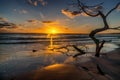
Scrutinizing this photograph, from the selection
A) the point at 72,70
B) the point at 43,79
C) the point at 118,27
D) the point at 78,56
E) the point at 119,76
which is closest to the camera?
the point at 43,79

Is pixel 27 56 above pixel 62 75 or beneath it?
beneath

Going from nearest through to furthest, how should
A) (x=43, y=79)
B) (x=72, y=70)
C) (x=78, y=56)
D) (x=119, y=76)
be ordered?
1. (x=43, y=79)
2. (x=72, y=70)
3. (x=119, y=76)
4. (x=78, y=56)

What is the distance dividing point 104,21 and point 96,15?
2.39ft

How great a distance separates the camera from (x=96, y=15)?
12.3 m

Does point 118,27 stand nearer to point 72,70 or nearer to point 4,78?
point 72,70

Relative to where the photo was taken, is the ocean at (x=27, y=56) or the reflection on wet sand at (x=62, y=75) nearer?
the reflection on wet sand at (x=62, y=75)

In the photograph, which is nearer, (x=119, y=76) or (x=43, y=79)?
(x=43, y=79)

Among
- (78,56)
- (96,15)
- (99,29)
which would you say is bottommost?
(78,56)

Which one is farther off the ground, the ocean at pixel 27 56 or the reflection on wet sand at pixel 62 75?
the reflection on wet sand at pixel 62 75

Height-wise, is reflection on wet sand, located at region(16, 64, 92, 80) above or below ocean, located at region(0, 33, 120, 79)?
above

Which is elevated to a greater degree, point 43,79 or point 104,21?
point 104,21

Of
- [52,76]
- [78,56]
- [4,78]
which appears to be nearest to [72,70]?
[52,76]

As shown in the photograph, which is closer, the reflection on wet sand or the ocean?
the reflection on wet sand

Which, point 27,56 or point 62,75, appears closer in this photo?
point 62,75
